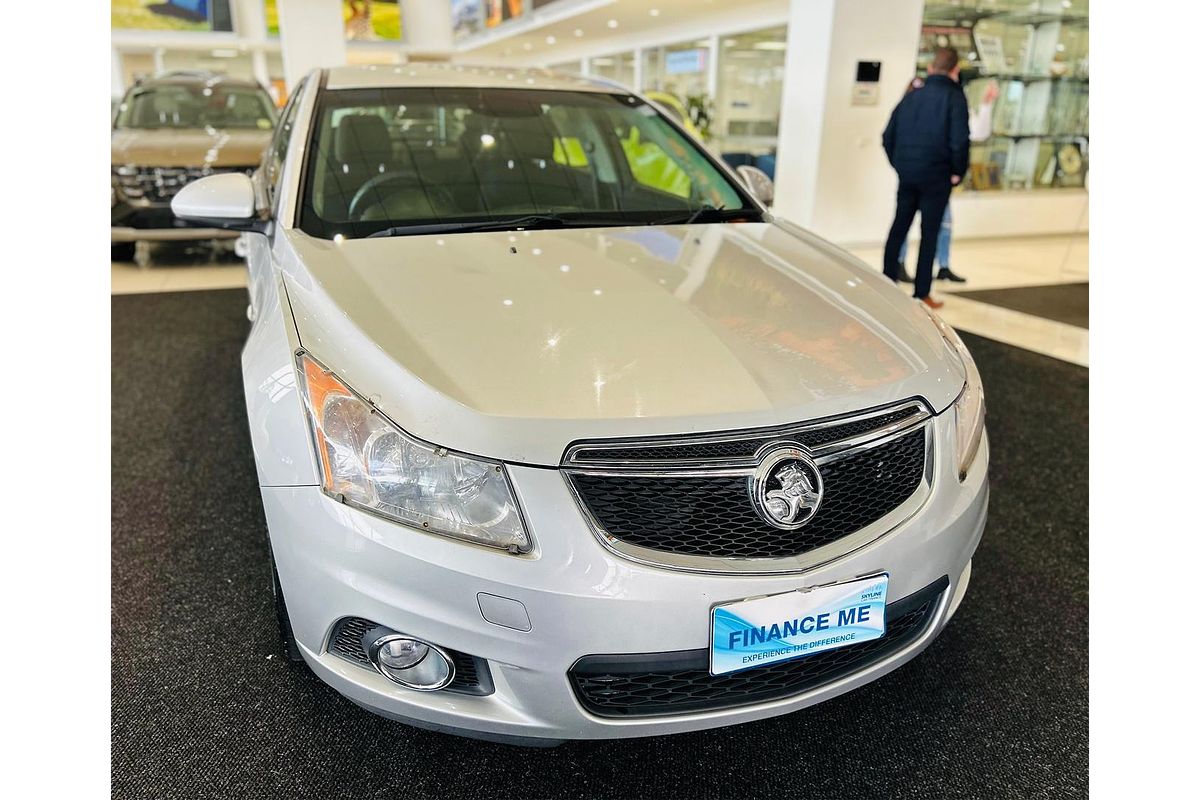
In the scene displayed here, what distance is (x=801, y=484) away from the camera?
1.15 meters

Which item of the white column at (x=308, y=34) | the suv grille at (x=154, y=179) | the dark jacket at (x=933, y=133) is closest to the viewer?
the dark jacket at (x=933, y=133)

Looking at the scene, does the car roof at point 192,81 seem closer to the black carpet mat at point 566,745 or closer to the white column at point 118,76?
the black carpet mat at point 566,745

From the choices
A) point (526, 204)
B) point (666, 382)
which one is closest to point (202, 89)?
point (526, 204)

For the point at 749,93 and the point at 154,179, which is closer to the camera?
the point at 154,179

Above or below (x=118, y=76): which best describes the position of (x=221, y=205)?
below

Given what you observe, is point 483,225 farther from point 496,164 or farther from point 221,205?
point 221,205

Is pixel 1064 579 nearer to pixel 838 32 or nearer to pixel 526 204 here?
pixel 526 204

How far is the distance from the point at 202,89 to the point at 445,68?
16.1 feet

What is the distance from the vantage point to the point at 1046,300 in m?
5.17

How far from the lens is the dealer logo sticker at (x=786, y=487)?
1134 mm

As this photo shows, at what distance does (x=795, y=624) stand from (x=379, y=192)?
1389 mm

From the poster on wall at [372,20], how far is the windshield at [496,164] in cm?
1537

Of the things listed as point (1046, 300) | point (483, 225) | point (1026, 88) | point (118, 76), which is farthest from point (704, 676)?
point (118, 76)

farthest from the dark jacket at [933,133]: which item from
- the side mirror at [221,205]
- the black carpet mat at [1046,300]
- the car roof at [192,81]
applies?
the car roof at [192,81]
